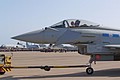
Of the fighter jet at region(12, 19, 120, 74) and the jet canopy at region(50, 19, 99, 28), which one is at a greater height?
the jet canopy at region(50, 19, 99, 28)

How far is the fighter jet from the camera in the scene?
1163 cm

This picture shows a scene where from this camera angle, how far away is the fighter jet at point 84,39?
38.2 ft

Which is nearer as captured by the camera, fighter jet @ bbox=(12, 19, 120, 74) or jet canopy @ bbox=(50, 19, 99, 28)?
fighter jet @ bbox=(12, 19, 120, 74)

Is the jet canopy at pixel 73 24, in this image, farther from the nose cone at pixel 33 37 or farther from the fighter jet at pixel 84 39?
the nose cone at pixel 33 37

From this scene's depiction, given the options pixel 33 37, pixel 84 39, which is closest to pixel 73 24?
pixel 84 39

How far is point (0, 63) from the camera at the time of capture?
39.9 feet

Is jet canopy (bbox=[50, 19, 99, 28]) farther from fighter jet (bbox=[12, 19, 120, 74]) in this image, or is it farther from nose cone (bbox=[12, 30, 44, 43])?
nose cone (bbox=[12, 30, 44, 43])

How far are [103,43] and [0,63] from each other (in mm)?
5122

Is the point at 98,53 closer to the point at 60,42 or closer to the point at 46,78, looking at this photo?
the point at 60,42

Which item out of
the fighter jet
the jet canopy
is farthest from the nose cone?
the jet canopy

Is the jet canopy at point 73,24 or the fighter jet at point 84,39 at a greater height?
the jet canopy at point 73,24

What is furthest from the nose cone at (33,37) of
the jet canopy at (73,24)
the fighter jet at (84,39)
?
the jet canopy at (73,24)

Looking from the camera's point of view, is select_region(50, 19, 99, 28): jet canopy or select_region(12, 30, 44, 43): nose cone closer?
select_region(12, 30, 44, 43): nose cone

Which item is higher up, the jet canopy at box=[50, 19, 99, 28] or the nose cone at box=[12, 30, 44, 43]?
the jet canopy at box=[50, 19, 99, 28]
